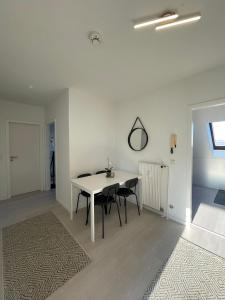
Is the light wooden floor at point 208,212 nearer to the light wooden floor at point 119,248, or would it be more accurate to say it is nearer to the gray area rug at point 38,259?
the light wooden floor at point 119,248

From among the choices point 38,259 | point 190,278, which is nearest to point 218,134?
point 190,278

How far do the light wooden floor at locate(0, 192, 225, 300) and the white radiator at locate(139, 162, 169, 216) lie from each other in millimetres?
214

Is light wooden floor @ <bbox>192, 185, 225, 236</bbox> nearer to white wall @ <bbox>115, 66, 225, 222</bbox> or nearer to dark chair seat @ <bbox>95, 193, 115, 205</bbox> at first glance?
white wall @ <bbox>115, 66, 225, 222</bbox>

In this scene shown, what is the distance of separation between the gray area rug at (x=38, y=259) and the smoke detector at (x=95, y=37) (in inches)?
101

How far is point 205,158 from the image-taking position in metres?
4.45

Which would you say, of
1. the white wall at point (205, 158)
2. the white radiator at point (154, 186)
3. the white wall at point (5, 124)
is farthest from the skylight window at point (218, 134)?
the white wall at point (5, 124)

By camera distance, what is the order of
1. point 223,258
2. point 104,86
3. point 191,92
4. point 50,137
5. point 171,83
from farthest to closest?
1. point 50,137
2. point 104,86
3. point 171,83
4. point 191,92
5. point 223,258

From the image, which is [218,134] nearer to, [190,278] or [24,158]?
[190,278]

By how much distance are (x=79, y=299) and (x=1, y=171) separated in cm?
346

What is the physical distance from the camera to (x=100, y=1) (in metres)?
1.11

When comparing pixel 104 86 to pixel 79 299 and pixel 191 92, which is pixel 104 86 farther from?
pixel 79 299

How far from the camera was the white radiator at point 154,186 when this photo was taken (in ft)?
9.04

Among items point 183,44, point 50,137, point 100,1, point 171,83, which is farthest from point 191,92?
point 50,137

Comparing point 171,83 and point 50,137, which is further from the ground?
point 171,83
